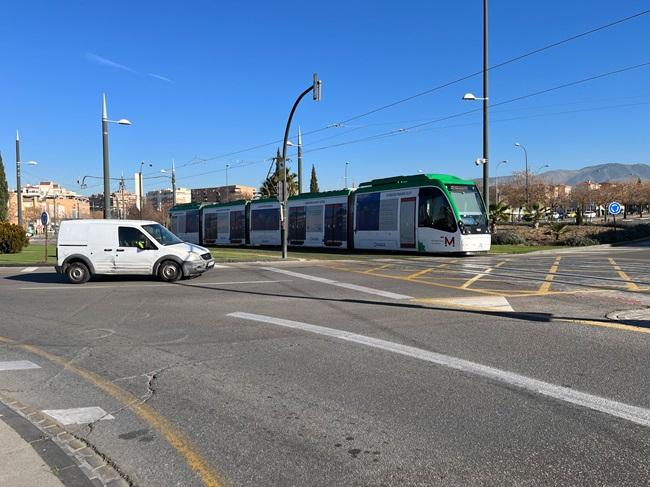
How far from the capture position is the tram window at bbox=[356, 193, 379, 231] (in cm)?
2638

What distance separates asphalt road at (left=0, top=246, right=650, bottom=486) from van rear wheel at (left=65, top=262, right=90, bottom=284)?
3.82 metres

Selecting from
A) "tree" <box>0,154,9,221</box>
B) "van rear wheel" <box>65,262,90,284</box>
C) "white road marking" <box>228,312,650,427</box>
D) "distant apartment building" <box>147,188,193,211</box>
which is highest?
"distant apartment building" <box>147,188,193,211</box>

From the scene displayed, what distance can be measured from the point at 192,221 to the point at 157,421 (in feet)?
127

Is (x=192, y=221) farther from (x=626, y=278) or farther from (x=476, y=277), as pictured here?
(x=626, y=278)

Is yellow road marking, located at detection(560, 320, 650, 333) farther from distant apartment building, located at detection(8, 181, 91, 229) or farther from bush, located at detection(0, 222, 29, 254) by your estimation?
distant apartment building, located at detection(8, 181, 91, 229)

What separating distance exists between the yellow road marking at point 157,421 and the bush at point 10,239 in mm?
23845

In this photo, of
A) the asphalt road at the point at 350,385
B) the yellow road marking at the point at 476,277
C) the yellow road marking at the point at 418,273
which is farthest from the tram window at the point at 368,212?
the asphalt road at the point at 350,385

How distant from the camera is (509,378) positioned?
5.57 metres

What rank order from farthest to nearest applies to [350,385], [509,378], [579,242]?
[579,242]
[509,378]
[350,385]

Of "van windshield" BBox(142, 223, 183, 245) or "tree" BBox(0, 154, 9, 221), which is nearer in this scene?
"van windshield" BBox(142, 223, 183, 245)

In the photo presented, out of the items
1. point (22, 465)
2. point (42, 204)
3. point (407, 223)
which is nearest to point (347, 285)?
point (22, 465)

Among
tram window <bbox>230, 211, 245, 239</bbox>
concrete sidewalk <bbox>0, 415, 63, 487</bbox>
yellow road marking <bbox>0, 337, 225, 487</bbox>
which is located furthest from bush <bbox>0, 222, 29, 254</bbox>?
concrete sidewalk <bbox>0, 415, 63, 487</bbox>

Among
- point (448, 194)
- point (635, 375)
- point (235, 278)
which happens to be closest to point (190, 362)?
point (635, 375)

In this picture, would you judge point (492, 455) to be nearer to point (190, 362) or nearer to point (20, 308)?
point (190, 362)
